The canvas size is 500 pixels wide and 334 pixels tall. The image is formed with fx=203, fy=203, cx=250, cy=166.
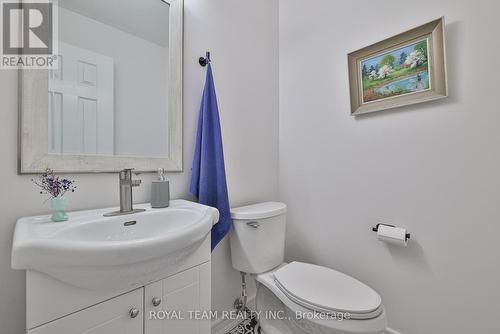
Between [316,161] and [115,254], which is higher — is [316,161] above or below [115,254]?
above

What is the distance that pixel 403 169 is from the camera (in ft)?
3.58

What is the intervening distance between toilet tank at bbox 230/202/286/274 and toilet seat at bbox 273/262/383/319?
0.46 ft

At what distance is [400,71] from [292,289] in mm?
1250

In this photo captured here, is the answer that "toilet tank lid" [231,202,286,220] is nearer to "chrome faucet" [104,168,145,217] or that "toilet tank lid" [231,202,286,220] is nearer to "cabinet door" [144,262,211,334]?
"cabinet door" [144,262,211,334]

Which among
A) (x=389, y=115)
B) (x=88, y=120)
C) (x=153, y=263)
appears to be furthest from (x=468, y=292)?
(x=88, y=120)

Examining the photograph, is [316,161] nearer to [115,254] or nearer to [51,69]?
[115,254]

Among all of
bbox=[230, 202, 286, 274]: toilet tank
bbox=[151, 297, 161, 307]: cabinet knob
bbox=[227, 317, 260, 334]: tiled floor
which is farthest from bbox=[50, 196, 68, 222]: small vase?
bbox=[227, 317, 260, 334]: tiled floor

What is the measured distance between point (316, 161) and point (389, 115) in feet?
1.64

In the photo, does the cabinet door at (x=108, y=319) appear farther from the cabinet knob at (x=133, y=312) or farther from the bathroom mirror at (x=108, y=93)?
the bathroom mirror at (x=108, y=93)

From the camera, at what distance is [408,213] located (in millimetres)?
1076

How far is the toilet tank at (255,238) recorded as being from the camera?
116 centimetres

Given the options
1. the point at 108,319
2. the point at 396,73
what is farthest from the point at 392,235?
the point at 108,319

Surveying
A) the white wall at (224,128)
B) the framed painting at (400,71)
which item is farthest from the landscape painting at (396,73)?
the white wall at (224,128)

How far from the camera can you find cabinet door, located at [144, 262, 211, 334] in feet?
2.11
